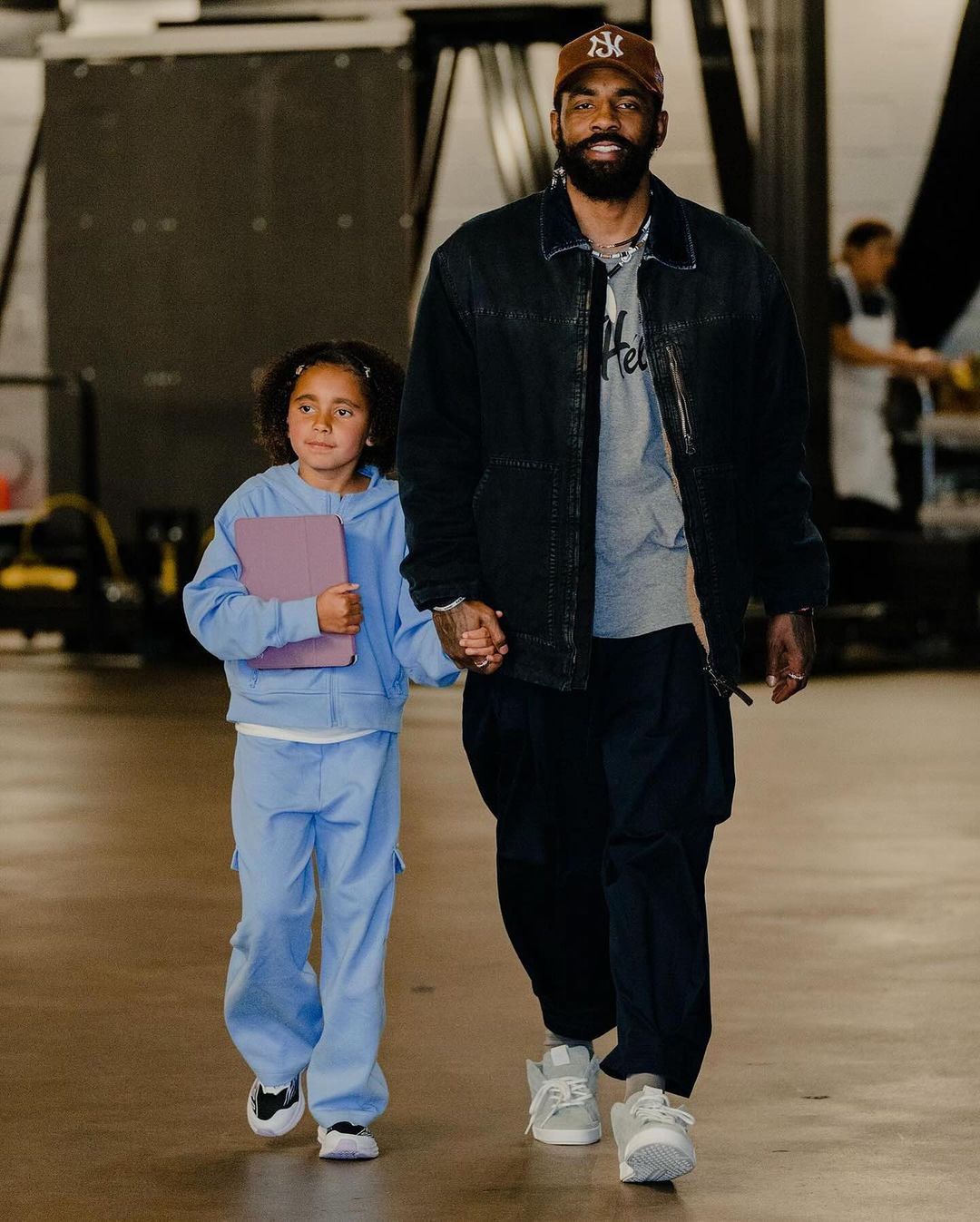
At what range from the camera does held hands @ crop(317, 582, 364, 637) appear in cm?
266

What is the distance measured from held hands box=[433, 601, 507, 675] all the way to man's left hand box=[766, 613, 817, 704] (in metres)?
0.35

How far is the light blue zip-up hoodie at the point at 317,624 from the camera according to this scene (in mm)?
2682

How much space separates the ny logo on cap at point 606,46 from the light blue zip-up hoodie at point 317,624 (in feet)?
1.86

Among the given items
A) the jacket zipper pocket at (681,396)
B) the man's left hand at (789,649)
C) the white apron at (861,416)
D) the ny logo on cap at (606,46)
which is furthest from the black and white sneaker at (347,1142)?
the white apron at (861,416)

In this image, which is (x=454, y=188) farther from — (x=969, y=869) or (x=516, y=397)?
(x=516, y=397)

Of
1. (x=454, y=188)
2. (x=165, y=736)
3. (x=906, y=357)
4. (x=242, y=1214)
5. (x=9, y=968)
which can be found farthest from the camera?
(x=454, y=188)

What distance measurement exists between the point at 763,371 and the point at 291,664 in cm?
65

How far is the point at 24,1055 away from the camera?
10.3ft

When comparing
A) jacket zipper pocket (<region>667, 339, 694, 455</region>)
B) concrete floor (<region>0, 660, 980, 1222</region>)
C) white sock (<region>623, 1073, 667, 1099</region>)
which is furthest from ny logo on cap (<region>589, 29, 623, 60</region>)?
concrete floor (<region>0, 660, 980, 1222</region>)

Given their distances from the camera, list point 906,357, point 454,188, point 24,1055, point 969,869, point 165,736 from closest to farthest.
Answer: point 24,1055, point 969,869, point 165,736, point 906,357, point 454,188

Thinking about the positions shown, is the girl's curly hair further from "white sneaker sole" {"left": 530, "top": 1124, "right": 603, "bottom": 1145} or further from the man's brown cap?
"white sneaker sole" {"left": 530, "top": 1124, "right": 603, "bottom": 1145}

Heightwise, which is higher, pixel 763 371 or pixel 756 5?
pixel 756 5

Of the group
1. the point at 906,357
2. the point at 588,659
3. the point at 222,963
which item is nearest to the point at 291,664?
the point at 588,659

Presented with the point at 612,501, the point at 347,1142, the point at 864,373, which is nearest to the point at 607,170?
the point at 612,501
